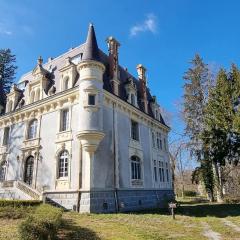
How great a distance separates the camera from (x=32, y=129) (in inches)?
1010

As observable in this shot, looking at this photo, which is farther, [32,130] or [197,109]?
[197,109]

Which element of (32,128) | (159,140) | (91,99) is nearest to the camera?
(91,99)

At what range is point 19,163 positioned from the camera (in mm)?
25094

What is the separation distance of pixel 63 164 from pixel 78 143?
2.38 meters

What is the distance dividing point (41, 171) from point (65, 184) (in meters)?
3.36

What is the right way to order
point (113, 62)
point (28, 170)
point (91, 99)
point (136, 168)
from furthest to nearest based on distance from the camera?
point (136, 168)
point (113, 62)
point (28, 170)
point (91, 99)

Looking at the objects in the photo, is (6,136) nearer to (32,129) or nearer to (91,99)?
(32,129)

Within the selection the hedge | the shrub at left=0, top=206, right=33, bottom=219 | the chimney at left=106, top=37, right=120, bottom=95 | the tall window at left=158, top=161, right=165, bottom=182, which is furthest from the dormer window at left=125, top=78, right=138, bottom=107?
the shrub at left=0, top=206, right=33, bottom=219

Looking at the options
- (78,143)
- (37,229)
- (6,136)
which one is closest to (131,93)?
(78,143)

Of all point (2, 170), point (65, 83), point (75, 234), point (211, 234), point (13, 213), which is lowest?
point (211, 234)

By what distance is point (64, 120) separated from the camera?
23141mm

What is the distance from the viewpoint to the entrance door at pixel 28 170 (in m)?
24.0

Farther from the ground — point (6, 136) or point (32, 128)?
point (32, 128)

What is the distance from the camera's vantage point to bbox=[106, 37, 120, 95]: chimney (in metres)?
24.8
